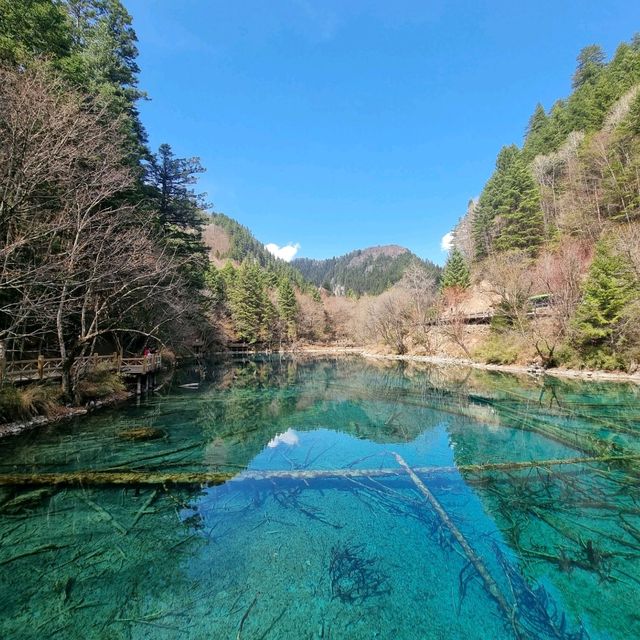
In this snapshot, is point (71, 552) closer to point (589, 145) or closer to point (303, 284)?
point (589, 145)

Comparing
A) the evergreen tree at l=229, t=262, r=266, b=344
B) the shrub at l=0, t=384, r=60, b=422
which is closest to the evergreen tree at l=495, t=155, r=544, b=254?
the evergreen tree at l=229, t=262, r=266, b=344

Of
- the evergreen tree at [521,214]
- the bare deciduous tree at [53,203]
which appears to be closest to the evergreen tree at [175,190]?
the bare deciduous tree at [53,203]

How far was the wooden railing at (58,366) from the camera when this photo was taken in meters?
12.2

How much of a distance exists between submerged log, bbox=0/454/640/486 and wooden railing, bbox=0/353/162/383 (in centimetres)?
585

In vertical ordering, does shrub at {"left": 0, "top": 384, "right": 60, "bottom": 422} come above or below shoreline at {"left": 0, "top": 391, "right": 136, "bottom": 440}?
above

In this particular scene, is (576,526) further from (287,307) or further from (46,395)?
(287,307)

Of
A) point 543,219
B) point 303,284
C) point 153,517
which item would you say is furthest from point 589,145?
point 303,284

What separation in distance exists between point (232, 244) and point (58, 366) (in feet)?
460

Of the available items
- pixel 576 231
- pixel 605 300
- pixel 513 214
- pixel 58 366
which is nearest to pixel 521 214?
pixel 513 214

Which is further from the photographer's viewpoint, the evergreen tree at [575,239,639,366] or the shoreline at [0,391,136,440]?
the evergreen tree at [575,239,639,366]

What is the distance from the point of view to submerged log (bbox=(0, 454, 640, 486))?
23.0 feet

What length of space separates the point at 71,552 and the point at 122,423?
8.06m

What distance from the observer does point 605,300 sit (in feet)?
70.4

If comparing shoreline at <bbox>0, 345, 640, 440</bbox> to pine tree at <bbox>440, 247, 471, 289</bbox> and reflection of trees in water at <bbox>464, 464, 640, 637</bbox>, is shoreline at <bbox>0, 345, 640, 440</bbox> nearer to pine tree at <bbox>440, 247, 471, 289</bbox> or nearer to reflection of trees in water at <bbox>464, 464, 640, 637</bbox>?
pine tree at <bbox>440, 247, 471, 289</bbox>
